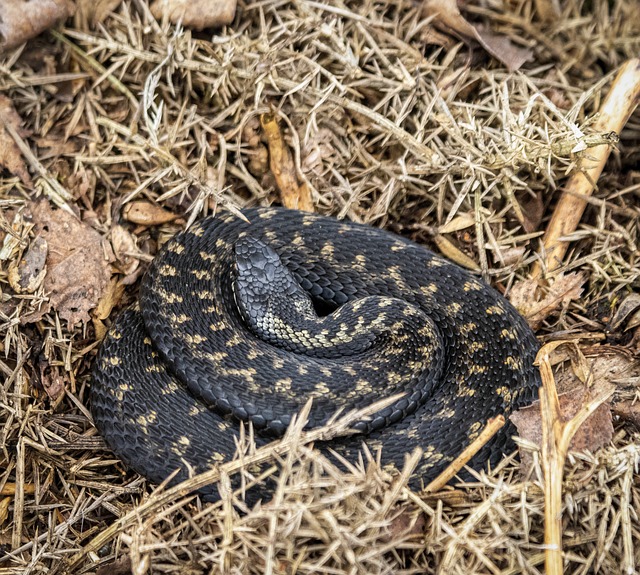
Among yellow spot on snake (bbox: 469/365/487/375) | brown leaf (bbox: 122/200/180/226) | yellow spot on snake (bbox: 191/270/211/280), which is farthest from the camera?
brown leaf (bbox: 122/200/180/226)

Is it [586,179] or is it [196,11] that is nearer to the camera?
[586,179]

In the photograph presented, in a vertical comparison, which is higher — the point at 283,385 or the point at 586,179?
the point at 586,179

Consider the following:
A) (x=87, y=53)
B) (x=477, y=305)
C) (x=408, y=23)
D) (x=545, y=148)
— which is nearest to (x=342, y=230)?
(x=477, y=305)

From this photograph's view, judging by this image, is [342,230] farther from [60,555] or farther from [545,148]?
[60,555]

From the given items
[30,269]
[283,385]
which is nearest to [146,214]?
[30,269]

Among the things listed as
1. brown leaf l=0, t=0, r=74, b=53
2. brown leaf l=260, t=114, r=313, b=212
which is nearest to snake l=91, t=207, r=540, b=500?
brown leaf l=260, t=114, r=313, b=212

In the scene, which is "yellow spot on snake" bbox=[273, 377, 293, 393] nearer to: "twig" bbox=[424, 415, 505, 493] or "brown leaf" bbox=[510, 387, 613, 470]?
"twig" bbox=[424, 415, 505, 493]

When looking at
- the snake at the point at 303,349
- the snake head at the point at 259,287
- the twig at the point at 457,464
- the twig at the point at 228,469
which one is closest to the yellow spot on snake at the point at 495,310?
the snake at the point at 303,349

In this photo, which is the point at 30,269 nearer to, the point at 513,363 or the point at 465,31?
the point at 513,363
